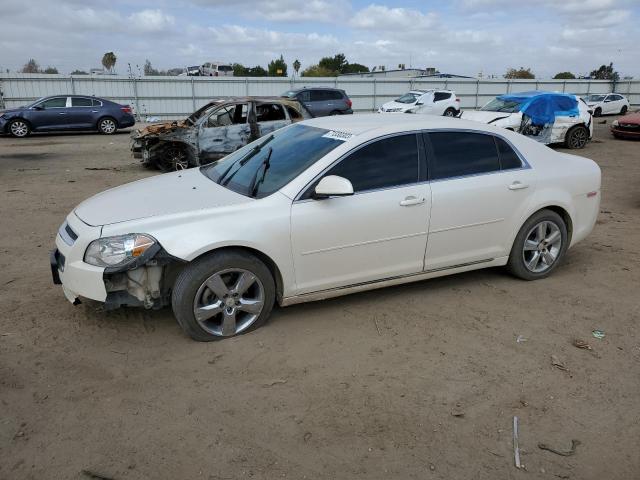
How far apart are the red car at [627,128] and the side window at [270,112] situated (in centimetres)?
1356

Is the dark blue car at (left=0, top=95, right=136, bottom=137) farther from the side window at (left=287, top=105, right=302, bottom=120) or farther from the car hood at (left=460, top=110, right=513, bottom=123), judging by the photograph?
the car hood at (left=460, top=110, right=513, bottom=123)

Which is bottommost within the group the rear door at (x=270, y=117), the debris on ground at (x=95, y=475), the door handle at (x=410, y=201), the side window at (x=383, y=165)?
the debris on ground at (x=95, y=475)

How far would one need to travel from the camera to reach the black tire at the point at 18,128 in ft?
60.0

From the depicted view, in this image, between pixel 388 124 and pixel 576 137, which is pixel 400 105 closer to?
pixel 576 137

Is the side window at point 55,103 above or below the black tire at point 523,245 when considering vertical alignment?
above

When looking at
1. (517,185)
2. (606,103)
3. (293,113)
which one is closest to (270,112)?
(293,113)

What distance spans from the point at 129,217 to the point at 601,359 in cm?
352

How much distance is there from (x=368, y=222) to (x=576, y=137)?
46.4 feet

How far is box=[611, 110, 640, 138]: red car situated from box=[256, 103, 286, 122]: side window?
1356 cm

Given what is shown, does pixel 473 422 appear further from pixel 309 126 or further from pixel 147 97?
pixel 147 97

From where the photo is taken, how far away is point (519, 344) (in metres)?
4.05

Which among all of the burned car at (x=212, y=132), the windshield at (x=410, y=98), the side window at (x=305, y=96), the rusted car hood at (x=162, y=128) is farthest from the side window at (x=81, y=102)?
the windshield at (x=410, y=98)

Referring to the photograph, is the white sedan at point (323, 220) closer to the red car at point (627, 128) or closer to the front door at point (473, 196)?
the front door at point (473, 196)

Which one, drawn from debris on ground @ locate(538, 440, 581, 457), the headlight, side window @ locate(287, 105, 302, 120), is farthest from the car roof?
side window @ locate(287, 105, 302, 120)
